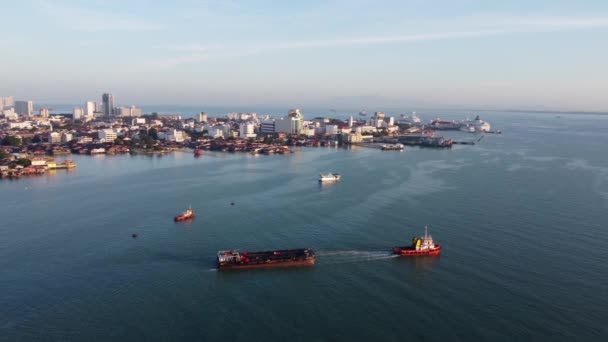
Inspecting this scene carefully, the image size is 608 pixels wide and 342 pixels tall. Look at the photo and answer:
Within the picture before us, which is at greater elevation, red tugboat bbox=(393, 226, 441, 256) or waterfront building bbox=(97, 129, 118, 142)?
waterfront building bbox=(97, 129, 118, 142)

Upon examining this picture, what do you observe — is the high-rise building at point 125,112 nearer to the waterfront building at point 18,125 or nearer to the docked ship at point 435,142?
the waterfront building at point 18,125

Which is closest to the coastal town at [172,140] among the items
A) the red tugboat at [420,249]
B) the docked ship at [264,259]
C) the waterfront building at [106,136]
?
the waterfront building at [106,136]

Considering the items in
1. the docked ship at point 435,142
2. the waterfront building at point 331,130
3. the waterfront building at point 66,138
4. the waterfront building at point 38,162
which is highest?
the waterfront building at point 331,130

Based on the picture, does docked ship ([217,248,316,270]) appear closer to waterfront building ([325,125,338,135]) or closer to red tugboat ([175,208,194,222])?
red tugboat ([175,208,194,222])

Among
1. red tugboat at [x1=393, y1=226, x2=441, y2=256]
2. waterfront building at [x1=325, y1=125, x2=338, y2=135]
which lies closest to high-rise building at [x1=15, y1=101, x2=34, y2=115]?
waterfront building at [x1=325, y1=125, x2=338, y2=135]

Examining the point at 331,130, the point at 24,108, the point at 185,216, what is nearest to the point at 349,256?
the point at 185,216
